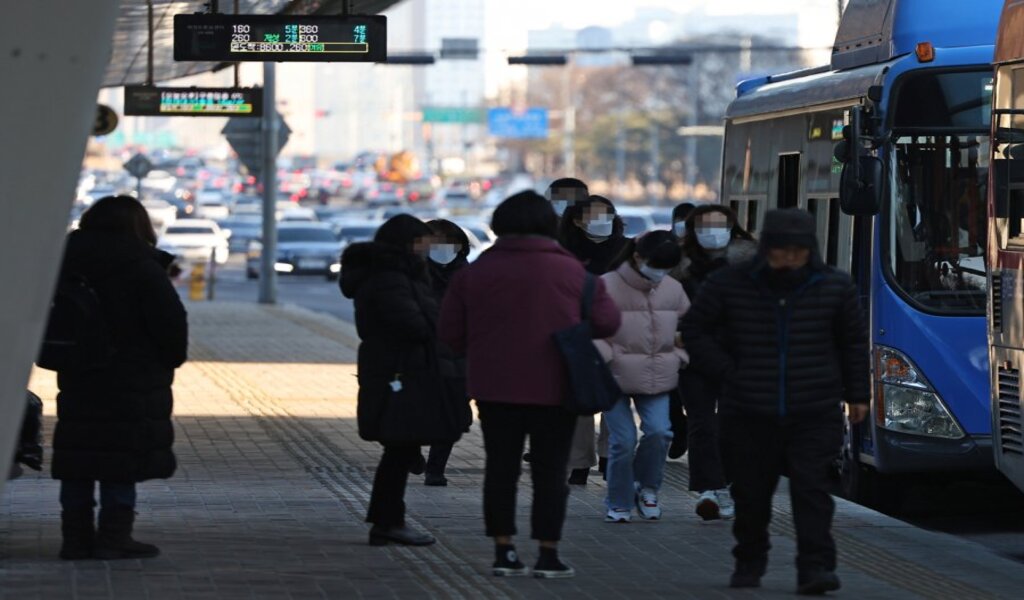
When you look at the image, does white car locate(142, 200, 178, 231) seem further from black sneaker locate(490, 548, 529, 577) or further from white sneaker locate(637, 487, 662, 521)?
black sneaker locate(490, 548, 529, 577)

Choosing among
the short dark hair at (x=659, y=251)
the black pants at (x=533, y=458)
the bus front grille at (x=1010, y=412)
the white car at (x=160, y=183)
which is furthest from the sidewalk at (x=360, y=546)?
the white car at (x=160, y=183)

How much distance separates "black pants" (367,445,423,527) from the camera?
9.51 metres

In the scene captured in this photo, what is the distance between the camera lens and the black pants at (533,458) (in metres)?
8.55

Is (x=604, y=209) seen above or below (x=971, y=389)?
above

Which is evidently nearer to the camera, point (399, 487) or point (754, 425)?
point (754, 425)

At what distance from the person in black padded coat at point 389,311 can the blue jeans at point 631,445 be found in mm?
1481

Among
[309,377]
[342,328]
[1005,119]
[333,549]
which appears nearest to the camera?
[333,549]

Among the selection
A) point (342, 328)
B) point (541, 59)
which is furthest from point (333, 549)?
point (541, 59)

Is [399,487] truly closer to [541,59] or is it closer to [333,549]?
[333,549]

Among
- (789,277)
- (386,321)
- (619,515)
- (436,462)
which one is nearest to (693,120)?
(436,462)

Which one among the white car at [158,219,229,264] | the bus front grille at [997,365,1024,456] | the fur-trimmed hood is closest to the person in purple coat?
the fur-trimmed hood

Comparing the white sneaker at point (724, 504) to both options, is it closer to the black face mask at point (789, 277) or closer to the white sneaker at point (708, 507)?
the white sneaker at point (708, 507)

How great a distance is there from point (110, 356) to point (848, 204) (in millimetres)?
4221

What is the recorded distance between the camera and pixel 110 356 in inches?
342
